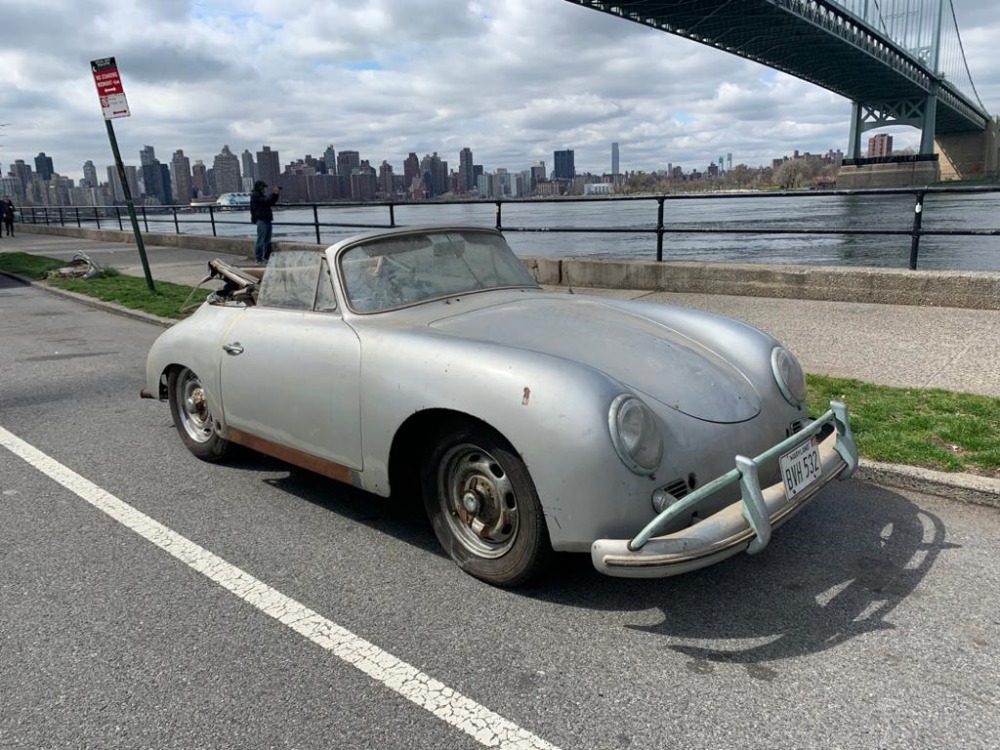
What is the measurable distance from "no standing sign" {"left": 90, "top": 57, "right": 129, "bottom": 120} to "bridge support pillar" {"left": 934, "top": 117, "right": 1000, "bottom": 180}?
296ft

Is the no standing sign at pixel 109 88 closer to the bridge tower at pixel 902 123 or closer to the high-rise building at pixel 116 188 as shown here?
the high-rise building at pixel 116 188

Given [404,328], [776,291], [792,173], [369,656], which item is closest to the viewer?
[369,656]

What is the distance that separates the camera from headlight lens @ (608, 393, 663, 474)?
2.60 meters

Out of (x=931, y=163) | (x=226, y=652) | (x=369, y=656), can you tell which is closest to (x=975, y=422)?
(x=369, y=656)

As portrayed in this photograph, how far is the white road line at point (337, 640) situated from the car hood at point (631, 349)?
1.26 m

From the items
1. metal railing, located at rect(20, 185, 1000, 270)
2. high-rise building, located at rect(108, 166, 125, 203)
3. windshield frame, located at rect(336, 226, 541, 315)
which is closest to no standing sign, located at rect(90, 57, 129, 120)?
high-rise building, located at rect(108, 166, 125, 203)

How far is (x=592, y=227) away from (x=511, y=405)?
421 inches

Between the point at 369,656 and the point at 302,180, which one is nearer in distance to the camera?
Answer: the point at 369,656

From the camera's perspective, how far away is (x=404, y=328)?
337 centimetres

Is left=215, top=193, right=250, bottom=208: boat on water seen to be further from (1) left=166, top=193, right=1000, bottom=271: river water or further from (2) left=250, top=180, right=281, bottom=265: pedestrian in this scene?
(1) left=166, top=193, right=1000, bottom=271: river water

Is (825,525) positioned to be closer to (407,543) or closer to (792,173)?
(407,543)

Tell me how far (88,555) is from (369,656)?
1.61 meters

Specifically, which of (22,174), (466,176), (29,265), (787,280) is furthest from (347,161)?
(22,174)

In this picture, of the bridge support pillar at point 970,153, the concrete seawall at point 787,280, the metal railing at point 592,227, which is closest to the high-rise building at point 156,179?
the metal railing at point 592,227
